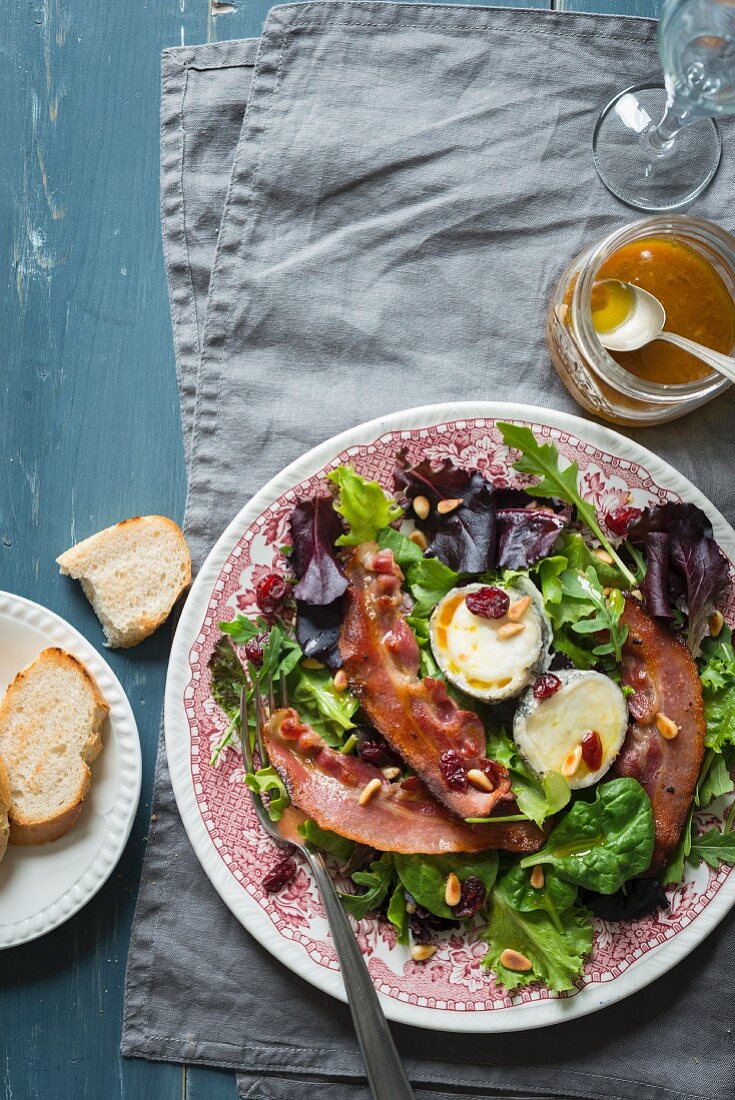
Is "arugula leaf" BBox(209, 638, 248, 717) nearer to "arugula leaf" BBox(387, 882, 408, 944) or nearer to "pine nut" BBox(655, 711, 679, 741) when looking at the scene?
"arugula leaf" BBox(387, 882, 408, 944)

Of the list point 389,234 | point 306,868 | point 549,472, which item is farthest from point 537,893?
point 389,234

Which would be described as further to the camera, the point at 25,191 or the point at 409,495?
the point at 25,191

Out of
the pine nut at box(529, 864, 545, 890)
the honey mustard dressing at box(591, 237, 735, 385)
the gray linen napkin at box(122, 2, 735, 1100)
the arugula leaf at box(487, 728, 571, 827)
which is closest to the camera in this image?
the arugula leaf at box(487, 728, 571, 827)

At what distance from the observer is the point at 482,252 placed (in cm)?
257

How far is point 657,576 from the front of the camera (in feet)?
7.64

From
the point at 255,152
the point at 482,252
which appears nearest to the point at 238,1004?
the point at 482,252

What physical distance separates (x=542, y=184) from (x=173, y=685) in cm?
166

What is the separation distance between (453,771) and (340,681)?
0.35 meters

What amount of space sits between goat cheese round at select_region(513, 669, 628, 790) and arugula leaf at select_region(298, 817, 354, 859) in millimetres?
494

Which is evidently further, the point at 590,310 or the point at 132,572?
the point at 132,572

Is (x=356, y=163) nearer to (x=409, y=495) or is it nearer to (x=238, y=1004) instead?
(x=409, y=495)

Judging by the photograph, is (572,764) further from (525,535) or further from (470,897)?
(525,535)

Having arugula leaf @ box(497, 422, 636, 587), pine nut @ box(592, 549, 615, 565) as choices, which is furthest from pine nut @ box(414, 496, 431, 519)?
pine nut @ box(592, 549, 615, 565)

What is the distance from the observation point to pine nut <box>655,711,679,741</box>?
2.29 m
